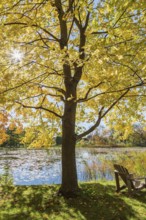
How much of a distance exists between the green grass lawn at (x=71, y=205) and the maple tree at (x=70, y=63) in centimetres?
82

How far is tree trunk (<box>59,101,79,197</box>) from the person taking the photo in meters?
9.50

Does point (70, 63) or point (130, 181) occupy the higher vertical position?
point (70, 63)

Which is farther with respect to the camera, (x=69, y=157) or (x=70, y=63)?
(x=69, y=157)

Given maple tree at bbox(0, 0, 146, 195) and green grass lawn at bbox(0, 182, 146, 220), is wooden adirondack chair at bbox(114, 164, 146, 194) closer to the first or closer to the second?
green grass lawn at bbox(0, 182, 146, 220)

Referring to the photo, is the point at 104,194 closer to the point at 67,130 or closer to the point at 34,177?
the point at 67,130

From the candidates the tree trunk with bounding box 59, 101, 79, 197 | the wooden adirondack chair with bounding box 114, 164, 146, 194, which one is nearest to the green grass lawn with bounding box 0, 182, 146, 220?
the wooden adirondack chair with bounding box 114, 164, 146, 194

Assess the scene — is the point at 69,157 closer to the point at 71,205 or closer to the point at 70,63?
the point at 71,205

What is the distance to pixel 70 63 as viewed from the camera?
6.64 m

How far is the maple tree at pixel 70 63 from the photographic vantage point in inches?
272

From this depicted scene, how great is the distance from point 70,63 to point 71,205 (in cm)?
443

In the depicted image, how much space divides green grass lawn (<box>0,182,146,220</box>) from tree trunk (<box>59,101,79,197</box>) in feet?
1.27

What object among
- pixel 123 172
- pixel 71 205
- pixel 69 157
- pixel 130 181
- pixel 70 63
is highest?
pixel 70 63

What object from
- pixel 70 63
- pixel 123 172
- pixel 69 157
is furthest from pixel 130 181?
pixel 70 63

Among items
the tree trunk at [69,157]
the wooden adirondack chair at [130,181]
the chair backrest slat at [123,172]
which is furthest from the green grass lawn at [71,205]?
the chair backrest slat at [123,172]
